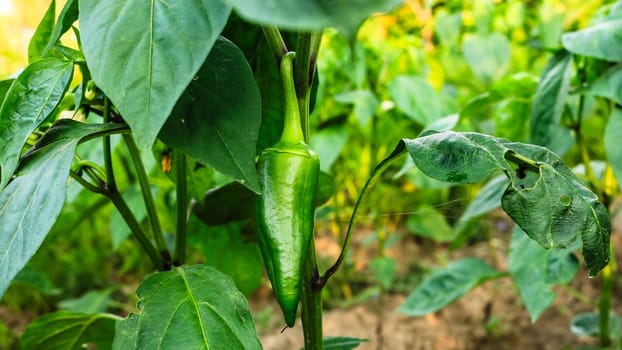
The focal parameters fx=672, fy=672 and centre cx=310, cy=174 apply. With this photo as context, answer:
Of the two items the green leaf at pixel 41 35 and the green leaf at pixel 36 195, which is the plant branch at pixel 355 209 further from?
the green leaf at pixel 41 35

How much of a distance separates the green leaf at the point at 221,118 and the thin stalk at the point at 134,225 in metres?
0.17

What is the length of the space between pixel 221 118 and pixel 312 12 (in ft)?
0.75

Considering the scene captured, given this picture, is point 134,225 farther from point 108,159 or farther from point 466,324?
point 466,324

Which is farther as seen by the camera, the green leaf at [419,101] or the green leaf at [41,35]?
the green leaf at [419,101]

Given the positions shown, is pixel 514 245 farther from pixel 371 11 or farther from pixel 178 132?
pixel 371 11

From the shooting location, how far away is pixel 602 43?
3.03ft

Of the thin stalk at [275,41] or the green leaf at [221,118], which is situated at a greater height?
the thin stalk at [275,41]

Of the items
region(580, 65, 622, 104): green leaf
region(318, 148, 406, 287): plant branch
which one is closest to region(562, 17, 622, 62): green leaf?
region(580, 65, 622, 104): green leaf

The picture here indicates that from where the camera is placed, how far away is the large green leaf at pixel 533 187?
53 cm

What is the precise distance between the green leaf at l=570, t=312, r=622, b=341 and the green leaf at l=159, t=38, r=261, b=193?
1.03 meters

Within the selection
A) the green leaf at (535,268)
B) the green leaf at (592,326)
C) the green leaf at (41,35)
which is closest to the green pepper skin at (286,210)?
the green leaf at (41,35)

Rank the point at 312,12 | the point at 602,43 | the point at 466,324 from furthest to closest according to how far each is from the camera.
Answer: the point at 466,324 < the point at 602,43 < the point at 312,12

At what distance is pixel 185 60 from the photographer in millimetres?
454

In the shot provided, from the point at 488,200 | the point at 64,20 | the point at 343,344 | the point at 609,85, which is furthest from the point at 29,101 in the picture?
the point at 609,85
